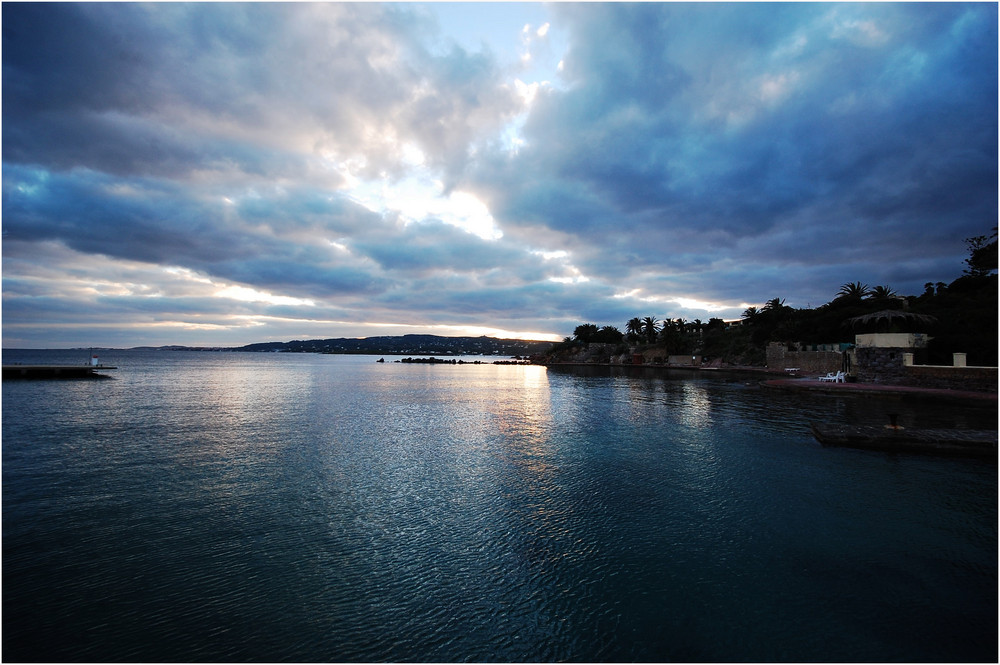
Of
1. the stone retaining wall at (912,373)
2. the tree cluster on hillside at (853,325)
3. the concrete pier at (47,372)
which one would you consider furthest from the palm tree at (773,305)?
the concrete pier at (47,372)

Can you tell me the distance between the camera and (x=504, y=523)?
9883mm

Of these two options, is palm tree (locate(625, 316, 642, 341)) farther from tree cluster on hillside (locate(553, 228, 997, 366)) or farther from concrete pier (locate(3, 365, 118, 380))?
concrete pier (locate(3, 365, 118, 380))

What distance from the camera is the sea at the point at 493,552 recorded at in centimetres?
590

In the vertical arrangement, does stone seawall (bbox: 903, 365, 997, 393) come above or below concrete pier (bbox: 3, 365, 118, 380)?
above

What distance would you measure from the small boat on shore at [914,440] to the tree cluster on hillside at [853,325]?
2637cm

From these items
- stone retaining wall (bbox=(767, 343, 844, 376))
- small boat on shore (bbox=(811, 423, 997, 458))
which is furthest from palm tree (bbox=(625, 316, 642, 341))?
small boat on shore (bbox=(811, 423, 997, 458))

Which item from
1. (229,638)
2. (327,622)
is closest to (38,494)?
(229,638)

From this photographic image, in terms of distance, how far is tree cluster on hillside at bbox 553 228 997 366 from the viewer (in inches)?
1380

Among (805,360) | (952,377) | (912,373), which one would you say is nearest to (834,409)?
(952,377)

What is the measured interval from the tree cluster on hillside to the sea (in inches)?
1234

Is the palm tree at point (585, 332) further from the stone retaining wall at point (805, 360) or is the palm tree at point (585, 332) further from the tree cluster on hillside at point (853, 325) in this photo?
the stone retaining wall at point (805, 360)

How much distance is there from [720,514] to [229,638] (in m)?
10.2

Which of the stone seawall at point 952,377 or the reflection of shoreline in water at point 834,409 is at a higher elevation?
the stone seawall at point 952,377

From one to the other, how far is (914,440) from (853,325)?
53.5m
